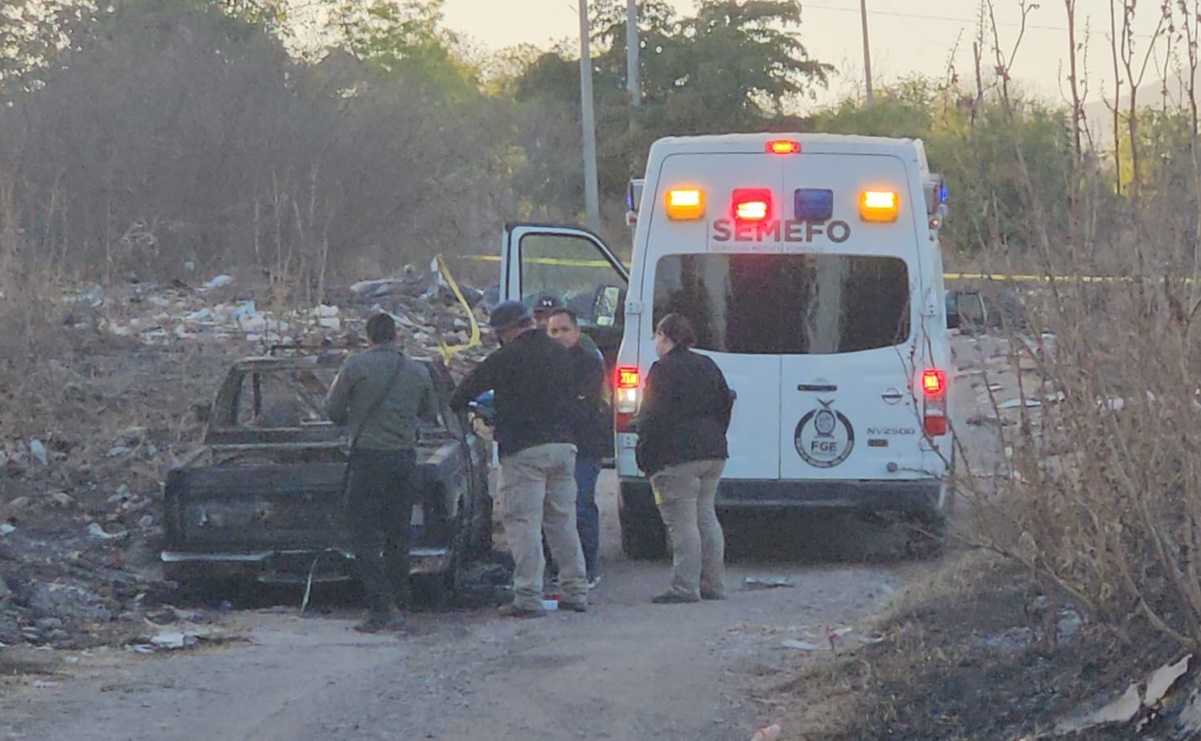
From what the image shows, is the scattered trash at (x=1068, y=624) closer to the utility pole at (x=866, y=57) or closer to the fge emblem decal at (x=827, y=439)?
the fge emblem decal at (x=827, y=439)

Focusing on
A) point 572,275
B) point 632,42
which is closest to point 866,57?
point 632,42

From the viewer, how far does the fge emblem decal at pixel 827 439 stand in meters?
10.9

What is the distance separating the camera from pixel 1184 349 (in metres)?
5.54

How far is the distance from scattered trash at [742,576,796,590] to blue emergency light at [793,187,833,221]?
2.29m

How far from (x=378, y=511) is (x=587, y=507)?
1713 mm

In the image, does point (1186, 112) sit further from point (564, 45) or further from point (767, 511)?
point (564, 45)

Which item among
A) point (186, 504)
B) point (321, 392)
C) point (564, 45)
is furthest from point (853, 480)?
point (564, 45)

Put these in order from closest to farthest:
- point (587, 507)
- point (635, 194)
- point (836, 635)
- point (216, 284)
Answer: point (836, 635) → point (587, 507) → point (635, 194) → point (216, 284)

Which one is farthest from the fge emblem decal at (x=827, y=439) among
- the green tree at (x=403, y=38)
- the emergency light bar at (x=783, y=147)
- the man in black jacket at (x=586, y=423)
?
the green tree at (x=403, y=38)

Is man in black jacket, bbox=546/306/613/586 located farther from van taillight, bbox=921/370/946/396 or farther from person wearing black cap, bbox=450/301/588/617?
van taillight, bbox=921/370/946/396

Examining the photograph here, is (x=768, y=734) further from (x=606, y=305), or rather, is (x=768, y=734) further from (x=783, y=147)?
(x=606, y=305)

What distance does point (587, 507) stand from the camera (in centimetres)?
1052

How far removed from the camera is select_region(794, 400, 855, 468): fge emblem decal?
10.9m

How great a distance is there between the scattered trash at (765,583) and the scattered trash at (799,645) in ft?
6.77
